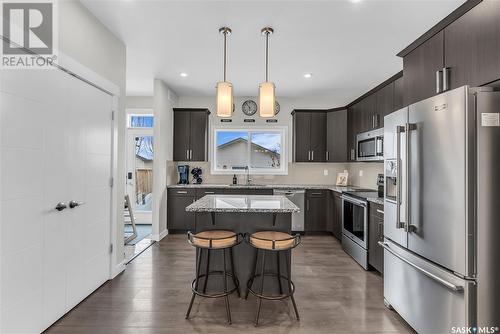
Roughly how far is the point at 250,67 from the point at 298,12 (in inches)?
58.5

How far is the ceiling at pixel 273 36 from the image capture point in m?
2.48

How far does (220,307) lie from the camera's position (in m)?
2.50

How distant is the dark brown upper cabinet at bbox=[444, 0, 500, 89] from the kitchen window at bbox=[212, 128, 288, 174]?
12.4 ft

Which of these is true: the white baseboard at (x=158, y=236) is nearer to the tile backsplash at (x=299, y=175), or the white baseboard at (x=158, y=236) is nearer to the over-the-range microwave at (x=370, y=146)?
the tile backsplash at (x=299, y=175)

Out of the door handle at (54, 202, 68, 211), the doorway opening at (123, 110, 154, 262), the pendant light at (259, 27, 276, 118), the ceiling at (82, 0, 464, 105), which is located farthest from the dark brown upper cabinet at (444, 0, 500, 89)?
the doorway opening at (123, 110, 154, 262)

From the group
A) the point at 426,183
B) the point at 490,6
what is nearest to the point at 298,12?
the point at 490,6

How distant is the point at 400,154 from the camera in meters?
2.25

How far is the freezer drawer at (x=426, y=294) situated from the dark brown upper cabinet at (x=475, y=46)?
1390mm

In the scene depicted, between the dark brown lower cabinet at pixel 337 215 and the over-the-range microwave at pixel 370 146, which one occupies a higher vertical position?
→ the over-the-range microwave at pixel 370 146

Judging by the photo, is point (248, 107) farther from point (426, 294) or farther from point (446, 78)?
point (426, 294)

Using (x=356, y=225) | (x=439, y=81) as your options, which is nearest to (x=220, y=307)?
(x=356, y=225)

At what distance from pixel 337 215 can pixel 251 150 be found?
2259 millimetres

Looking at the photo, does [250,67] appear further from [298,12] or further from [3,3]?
[3,3]

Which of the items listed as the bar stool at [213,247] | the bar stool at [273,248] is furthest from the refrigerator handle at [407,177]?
the bar stool at [213,247]
